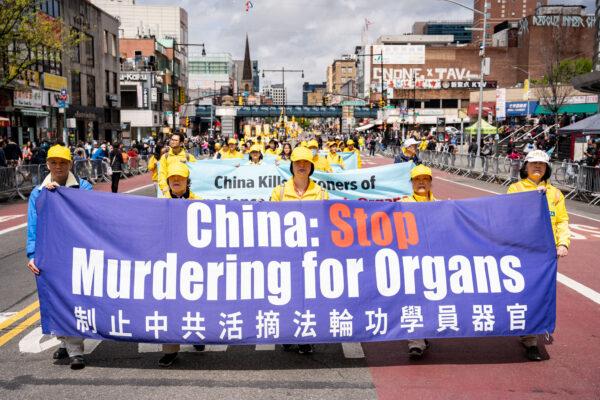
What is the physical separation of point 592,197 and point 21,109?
3022 centimetres

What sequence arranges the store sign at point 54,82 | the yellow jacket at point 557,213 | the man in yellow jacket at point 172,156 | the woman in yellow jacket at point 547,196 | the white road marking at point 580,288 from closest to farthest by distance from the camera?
1. the woman in yellow jacket at point 547,196
2. the yellow jacket at point 557,213
3. the white road marking at point 580,288
4. the man in yellow jacket at point 172,156
5. the store sign at point 54,82

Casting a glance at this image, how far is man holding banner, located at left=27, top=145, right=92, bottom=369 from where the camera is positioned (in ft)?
17.5

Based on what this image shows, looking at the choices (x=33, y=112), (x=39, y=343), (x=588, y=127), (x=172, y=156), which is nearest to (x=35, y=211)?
(x=39, y=343)

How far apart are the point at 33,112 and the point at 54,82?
4111mm

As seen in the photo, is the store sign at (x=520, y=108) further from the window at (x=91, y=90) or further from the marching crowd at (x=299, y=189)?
the marching crowd at (x=299, y=189)

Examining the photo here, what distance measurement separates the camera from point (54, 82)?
4038 cm

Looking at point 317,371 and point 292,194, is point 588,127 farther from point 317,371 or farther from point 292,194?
point 317,371

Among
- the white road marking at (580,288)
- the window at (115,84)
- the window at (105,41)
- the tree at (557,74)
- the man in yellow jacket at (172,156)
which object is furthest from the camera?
the window at (115,84)

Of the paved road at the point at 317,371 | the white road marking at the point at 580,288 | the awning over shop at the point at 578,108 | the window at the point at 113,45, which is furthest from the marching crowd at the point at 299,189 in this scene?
the awning over shop at the point at 578,108

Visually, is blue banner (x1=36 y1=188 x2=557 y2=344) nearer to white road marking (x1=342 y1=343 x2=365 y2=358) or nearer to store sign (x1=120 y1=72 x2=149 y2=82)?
white road marking (x1=342 y1=343 x2=365 y2=358)

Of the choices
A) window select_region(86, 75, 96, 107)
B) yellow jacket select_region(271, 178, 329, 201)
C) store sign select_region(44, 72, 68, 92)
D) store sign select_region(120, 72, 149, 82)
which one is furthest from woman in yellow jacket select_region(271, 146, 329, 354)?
store sign select_region(120, 72, 149, 82)

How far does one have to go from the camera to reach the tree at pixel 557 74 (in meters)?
52.2

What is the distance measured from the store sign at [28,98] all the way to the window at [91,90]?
40.4 ft

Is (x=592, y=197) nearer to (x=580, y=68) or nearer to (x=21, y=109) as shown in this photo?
(x=21, y=109)
